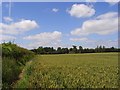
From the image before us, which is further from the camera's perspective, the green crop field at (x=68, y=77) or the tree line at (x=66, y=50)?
the tree line at (x=66, y=50)

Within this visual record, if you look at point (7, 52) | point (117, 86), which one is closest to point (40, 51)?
point (7, 52)

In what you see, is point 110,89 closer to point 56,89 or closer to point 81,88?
point 81,88

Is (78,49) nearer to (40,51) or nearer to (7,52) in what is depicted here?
(40,51)

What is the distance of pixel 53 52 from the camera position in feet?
284

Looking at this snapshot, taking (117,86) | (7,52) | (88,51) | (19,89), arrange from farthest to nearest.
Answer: (88,51) < (7,52) < (117,86) < (19,89)

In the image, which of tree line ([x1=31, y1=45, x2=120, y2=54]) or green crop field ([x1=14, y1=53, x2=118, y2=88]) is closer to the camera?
green crop field ([x1=14, y1=53, x2=118, y2=88])

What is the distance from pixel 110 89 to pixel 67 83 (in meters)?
1.68

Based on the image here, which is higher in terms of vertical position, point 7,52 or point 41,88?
point 7,52

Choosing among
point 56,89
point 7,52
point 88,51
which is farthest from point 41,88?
point 88,51

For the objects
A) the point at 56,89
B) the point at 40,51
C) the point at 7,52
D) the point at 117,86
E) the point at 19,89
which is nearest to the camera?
the point at 19,89

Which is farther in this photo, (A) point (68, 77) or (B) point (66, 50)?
(B) point (66, 50)

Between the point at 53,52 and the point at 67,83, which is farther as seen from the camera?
the point at 53,52

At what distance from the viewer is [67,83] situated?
1004 centimetres

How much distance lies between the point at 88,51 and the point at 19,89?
8399 centimetres
